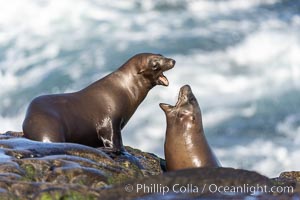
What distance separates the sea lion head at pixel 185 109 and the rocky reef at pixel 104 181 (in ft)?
7.66

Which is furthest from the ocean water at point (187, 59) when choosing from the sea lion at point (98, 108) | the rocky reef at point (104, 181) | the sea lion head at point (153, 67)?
the rocky reef at point (104, 181)

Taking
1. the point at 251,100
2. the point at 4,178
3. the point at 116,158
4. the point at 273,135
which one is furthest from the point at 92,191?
the point at 251,100

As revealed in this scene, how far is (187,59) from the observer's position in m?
36.1

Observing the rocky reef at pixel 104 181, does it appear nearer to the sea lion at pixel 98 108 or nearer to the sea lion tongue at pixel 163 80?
the sea lion at pixel 98 108

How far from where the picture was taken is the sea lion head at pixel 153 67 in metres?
13.7

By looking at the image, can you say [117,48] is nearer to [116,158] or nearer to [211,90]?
[211,90]

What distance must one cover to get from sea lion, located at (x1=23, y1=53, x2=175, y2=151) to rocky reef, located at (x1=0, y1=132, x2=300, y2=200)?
103 inches

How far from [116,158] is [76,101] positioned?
8.82 ft

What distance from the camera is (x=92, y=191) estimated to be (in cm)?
707

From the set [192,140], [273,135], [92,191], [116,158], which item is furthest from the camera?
[273,135]

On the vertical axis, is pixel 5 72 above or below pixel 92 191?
above

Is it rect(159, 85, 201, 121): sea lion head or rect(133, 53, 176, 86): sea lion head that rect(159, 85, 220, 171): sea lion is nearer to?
rect(159, 85, 201, 121): sea lion head

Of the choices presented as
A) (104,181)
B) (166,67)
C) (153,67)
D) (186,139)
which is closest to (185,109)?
(186,139)

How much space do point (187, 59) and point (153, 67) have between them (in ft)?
73.7
